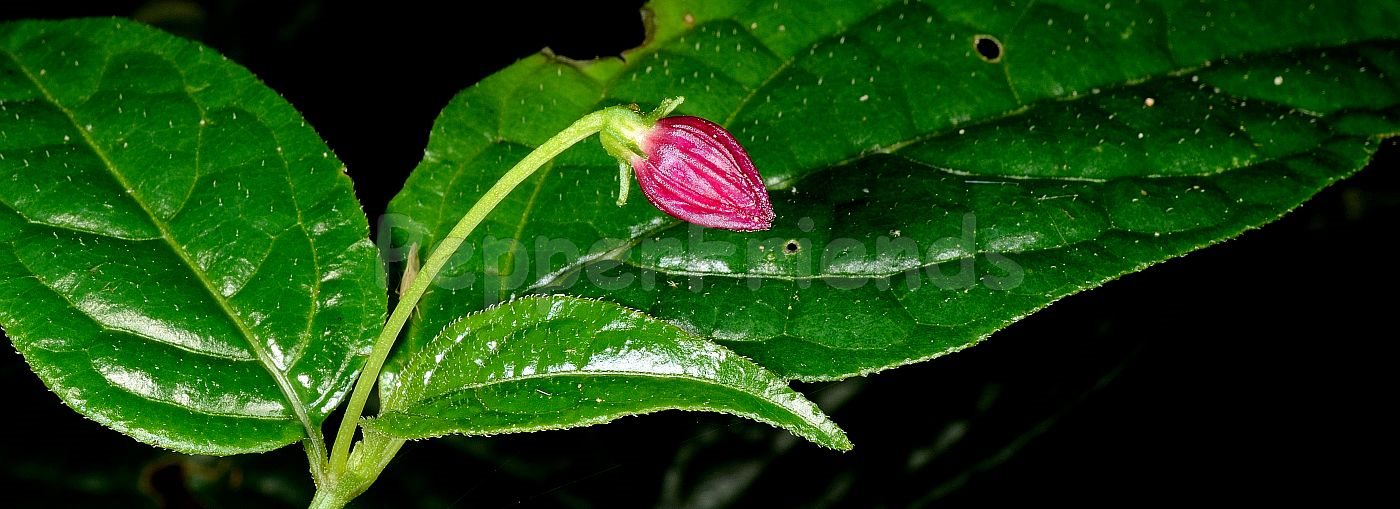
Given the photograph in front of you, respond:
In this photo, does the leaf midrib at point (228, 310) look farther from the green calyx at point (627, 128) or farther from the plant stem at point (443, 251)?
the green calyx at point (627, 128)

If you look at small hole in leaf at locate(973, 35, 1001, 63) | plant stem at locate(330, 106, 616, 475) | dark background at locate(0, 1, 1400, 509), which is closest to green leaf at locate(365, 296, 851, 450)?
plant stem at locate(330, 106, 616, 475)

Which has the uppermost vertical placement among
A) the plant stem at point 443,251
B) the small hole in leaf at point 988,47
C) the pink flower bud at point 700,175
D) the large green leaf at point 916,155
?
the small hole in leaf at point 988,47

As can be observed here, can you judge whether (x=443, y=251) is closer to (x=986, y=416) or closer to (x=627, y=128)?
(x=627, y=128)

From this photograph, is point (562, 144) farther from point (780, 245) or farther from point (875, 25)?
point (875, 25)

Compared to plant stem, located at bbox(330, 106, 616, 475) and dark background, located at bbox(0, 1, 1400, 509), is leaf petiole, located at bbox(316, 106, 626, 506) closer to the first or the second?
plant stem, located at bbox(330, 106, 616, 475)

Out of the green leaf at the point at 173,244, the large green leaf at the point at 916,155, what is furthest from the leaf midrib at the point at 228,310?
the large green leaf at the point at 916,155
